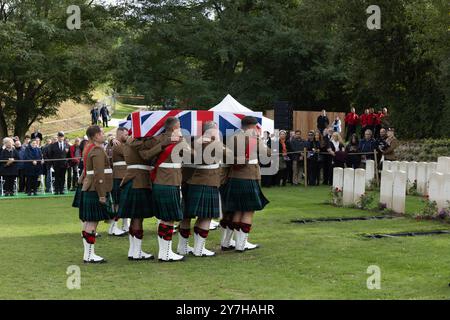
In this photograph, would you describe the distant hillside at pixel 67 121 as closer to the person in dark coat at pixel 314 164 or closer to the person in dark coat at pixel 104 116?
the person in dark coat at pixel 104 116

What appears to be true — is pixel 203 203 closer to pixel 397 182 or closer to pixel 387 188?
pixel 397 182

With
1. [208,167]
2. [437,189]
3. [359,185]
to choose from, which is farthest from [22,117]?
[208,167]

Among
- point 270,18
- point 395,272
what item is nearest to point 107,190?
point 395,272

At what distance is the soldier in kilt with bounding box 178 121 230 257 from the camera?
10938 millimetres

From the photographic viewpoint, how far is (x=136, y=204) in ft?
35.9

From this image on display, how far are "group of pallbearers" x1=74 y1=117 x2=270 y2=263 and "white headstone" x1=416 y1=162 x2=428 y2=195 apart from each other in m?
8.69

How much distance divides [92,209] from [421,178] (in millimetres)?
10975

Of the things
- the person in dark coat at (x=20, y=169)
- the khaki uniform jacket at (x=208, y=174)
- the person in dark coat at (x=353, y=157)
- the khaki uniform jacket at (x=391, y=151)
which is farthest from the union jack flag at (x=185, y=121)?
the person in dark coat at (x=20, y=169)

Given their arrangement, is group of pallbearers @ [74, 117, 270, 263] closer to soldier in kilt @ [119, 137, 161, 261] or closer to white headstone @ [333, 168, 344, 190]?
soldier in kilt @ [119, 137, 161, 261]

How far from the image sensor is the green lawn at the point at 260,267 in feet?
27.5

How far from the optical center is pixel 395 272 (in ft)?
30.6

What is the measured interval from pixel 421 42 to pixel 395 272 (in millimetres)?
17765

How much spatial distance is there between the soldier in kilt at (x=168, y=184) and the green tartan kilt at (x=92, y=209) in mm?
719

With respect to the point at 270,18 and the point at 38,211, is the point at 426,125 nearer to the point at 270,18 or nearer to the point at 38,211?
the point at 270,18
